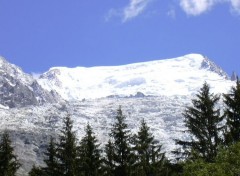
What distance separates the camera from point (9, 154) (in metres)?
49.2

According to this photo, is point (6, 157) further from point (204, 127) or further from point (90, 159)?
point (204, 127)

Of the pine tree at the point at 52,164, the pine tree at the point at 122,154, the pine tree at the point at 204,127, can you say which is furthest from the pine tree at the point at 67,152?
the pine tree at the point at 204,127

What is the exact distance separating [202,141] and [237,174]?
1455 cm

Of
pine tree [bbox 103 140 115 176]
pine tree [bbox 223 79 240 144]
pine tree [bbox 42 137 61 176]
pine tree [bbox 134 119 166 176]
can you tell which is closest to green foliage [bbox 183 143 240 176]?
pine tree [bbox 223 79 240 144]

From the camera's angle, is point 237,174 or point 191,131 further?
point 191,131

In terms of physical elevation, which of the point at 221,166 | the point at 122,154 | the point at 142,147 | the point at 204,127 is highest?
the point at 142,147

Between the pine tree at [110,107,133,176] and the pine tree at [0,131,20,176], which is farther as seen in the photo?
the pine tree at [0,131,20,176]

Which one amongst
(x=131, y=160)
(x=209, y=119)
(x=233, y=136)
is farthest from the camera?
(x=131, y=160)

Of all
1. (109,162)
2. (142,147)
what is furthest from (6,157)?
(142,147)

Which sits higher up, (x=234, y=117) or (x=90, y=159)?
(x=234, y=117)

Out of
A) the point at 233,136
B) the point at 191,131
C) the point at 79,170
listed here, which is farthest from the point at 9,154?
the point at 233,136

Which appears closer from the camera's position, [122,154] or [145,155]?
[122,154]

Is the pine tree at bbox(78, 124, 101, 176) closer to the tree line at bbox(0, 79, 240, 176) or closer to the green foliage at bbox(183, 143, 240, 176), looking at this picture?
the tree line at bbox(0, 79, 240, 176)

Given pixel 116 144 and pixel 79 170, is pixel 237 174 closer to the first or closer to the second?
pixel 116 144
